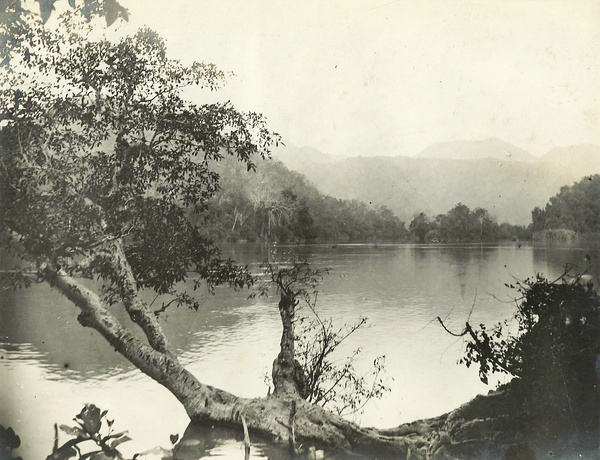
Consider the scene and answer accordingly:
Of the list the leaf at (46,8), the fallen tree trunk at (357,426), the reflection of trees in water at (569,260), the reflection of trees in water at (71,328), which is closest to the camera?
the fallen tree trunk at (357,426)

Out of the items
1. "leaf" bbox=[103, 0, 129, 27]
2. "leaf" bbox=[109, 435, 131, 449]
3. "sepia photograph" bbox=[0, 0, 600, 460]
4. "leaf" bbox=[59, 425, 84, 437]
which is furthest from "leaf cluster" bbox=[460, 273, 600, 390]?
"leaf" bbox=[103, 0, 129, 27]

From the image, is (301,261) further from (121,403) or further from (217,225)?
(121,403)

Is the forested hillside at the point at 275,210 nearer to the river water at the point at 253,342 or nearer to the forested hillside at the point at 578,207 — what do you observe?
the river water at the point at 253,342

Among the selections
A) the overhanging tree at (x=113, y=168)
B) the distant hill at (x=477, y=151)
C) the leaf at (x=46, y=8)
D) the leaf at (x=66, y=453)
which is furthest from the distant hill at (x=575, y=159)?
the leaf at (x=66, y=453)

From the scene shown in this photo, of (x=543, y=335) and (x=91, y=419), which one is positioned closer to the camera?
(x=543, y=335)

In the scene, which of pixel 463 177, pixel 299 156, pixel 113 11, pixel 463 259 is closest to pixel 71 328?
pixel 299 156

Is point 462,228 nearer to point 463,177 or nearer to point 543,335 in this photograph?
point 463,177

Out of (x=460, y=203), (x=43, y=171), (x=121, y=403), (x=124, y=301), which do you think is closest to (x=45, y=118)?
(x=43, y=171)
